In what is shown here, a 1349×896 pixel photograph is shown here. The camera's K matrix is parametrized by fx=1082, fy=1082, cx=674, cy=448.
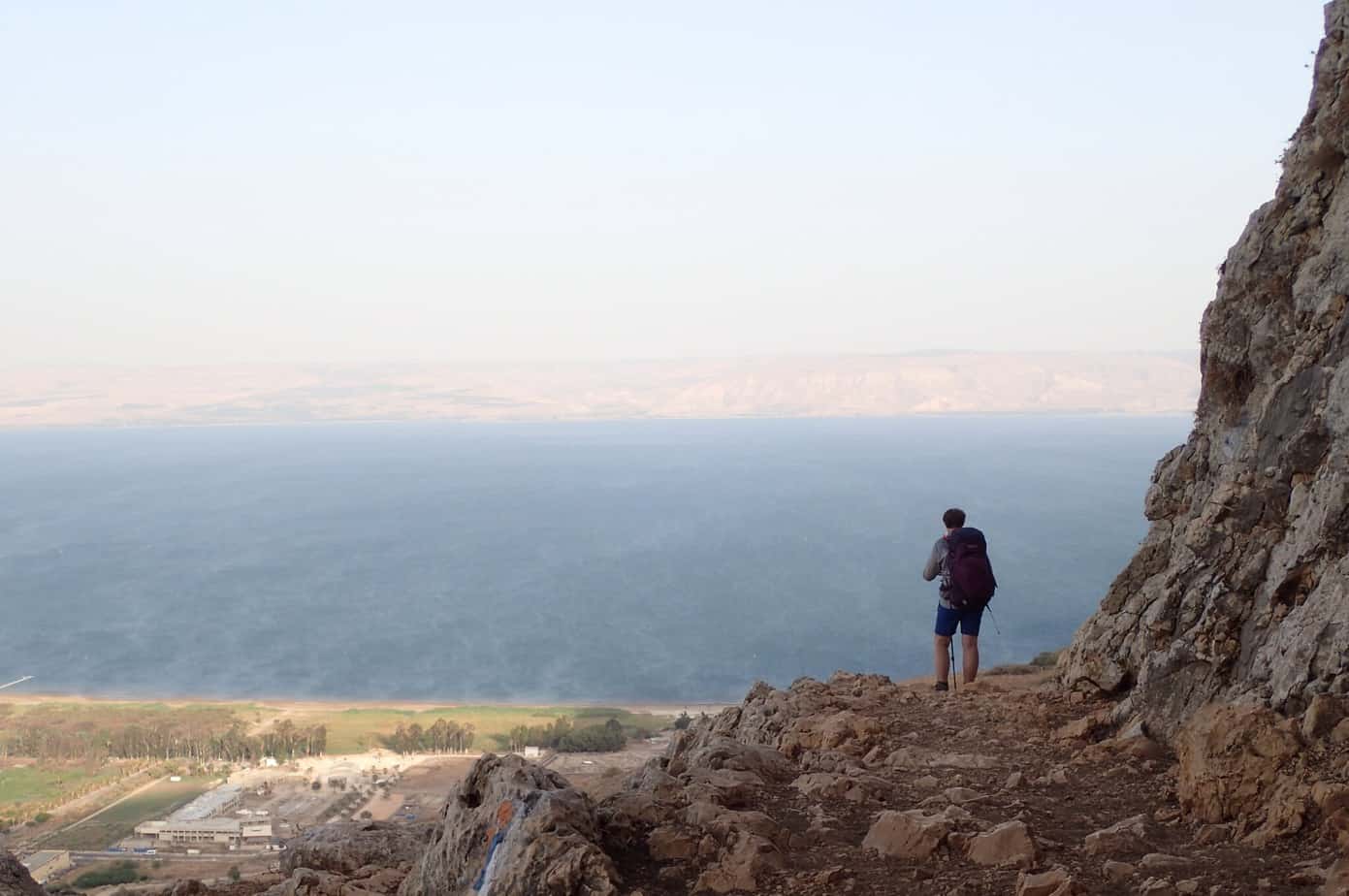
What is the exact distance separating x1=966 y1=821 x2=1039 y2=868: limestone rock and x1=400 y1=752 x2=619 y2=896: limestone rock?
1.94m

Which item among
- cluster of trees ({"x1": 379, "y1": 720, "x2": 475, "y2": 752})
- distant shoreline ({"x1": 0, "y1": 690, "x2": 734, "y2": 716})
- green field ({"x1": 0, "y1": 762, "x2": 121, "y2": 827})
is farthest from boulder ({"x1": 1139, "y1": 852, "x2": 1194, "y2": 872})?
distant shoreline ({"x1": 0, "y1": 690, "x2": 734, "y2": 716})

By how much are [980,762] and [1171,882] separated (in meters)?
2.90

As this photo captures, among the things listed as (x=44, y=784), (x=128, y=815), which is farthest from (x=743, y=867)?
(x=44, y=784)

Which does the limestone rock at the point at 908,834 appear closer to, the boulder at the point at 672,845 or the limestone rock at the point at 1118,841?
the limestone rock at the point at 1118,841

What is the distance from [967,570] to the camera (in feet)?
34.1

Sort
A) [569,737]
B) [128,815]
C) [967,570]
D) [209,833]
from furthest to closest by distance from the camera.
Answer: [569,737]
[128,815]
[209,833]
[967,570]

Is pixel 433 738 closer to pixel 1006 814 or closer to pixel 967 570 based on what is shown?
pixel 967 570

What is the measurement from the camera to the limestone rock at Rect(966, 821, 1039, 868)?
5652 mm

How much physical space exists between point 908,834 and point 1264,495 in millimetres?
3906

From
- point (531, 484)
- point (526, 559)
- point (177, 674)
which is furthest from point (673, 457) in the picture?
point (177, 674)

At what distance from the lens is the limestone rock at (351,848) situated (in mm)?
7734

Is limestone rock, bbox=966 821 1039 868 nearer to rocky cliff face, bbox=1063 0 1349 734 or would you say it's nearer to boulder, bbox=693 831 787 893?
boulder, bbox=693 831 787 893

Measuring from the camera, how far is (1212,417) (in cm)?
924

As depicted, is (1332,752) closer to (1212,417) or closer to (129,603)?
(1212,417)
